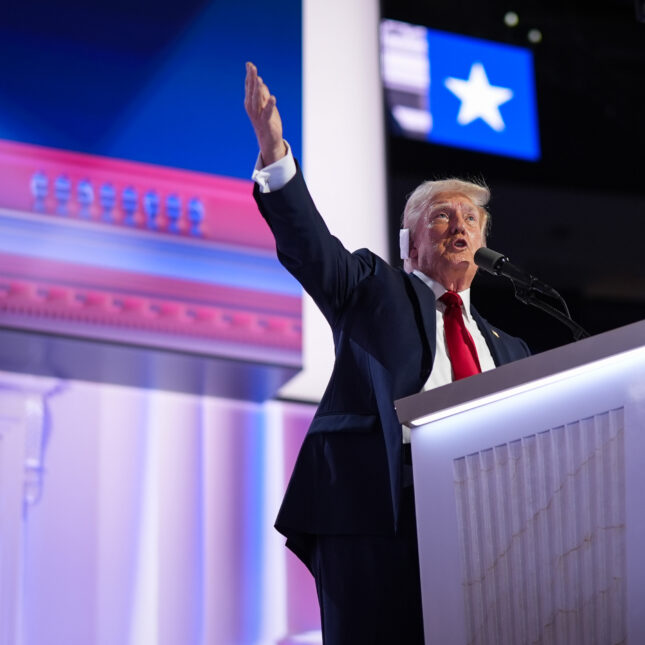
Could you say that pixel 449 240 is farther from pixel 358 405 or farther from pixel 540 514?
pixel 540 514

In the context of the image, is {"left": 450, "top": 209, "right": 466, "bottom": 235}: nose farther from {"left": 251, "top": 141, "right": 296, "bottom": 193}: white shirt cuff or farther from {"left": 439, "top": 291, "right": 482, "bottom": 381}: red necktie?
{"left": 251, "top": 141, "right": 296, "bottom": 193}: white shirt cuff

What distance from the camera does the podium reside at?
4.07 feet

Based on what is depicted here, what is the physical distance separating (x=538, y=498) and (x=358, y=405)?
17.5 inches

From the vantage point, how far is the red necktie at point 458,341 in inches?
68.4

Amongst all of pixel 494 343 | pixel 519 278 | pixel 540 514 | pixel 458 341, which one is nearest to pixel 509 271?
pixel 519 278

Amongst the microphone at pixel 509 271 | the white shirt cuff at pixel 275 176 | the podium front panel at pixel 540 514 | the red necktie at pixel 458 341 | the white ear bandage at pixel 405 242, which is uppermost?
the white ear bandage at pixel 405 242

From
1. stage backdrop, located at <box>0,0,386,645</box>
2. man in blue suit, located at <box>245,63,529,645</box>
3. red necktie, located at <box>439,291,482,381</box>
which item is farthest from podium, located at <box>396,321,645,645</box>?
stage backdrop, located at <box>0,0,386,645</box>

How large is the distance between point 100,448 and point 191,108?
0.98 metres

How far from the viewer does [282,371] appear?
273 centimetres

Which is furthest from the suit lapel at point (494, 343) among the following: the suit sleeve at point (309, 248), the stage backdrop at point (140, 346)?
the stage backdrop at point (140, 346)

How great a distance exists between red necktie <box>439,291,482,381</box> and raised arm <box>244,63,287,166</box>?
40 centimetres

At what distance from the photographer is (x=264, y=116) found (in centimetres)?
164

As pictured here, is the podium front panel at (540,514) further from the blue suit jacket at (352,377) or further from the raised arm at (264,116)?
the raised arm at (264,116)

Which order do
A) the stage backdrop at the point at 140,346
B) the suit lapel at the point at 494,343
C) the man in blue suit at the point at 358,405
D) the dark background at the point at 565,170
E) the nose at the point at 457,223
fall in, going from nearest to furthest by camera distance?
the man in blue suit at the point at 358,405 → the suit lapel at the point at 494,343 → the nose at the point at 457,223 → the stage backdrop at the point at 140,346 → the dark background at the point at 565,170
